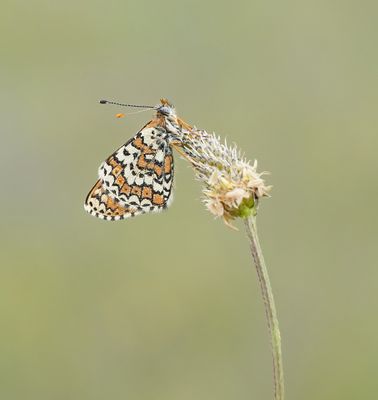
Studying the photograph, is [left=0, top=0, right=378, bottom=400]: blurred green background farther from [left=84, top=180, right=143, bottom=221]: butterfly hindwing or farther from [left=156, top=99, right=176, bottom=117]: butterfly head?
[left=156, top=99, right=176, bottom=117]: butterfly head

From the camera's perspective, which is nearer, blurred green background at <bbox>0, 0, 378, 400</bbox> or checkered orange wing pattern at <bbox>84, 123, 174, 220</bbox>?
checkered orange wing pattern at <bbox>84, 123, 174, 220</bbox>

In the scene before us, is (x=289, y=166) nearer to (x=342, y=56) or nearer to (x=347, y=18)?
(x=342, y=56)

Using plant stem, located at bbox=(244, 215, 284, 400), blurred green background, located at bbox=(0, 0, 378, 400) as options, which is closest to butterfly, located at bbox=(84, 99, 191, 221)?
plant stem, located at bbox=(244, 215, 284, 400)

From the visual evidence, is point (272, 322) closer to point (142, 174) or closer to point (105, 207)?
point (142, 174)

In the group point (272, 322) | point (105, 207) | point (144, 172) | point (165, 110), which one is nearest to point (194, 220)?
point (105, 207)

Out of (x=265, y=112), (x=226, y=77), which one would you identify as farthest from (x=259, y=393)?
(x=226, y=77)

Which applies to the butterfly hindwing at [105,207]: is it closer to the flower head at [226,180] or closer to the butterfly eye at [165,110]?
the butterfly eye at [165,110]

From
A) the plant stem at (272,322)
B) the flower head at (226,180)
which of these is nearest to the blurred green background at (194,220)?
the flower head at (226,180)
